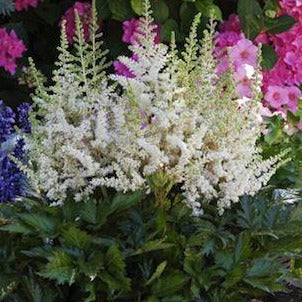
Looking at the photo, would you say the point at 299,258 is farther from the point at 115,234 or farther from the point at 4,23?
the point at 4,23

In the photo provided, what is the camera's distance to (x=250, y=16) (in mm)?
3461

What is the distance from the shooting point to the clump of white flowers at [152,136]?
2131mm

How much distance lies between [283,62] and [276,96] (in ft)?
0.58

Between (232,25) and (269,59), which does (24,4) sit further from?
(269,59)

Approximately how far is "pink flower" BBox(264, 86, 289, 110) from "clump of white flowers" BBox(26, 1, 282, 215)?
4.27ft

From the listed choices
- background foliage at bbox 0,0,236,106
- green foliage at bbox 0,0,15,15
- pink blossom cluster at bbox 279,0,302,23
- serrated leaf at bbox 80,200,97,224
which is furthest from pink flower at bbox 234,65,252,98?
green foliage at bbox 0,0,15,15

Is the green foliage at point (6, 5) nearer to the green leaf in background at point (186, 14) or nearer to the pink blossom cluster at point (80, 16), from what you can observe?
the pink blossom cluster at point (80, 16)

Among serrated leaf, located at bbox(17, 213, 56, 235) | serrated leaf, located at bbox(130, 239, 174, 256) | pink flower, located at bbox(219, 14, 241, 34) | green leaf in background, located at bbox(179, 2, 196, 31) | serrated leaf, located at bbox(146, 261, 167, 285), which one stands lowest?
serrated leaf, located at bbox(146, 261, 167, 285)

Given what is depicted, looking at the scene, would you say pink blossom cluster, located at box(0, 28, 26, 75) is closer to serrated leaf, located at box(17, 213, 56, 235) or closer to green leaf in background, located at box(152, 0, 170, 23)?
green leaf in background, located at box(152, 0, 170, 23)

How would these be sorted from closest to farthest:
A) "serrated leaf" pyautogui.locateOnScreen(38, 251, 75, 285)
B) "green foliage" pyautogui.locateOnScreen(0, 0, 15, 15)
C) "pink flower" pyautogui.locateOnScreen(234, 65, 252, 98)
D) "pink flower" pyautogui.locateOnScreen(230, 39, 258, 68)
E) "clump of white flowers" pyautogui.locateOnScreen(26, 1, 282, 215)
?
"serrated leaf" pyautogui.locateOnScreen(38, 251, 75, 285) < "clump of white flowers" pyautogui.locateOnScreen(26, 1, 282, 215) < "pink flower" pyautogui.locateOnScreen(234, 65, 252, 98) < "pink flower" pyautogui.locateOnScreen(230, 39, 258, 68) < "green foliage" pyautogui.locateOnScreen(0, 0, 15, 15)

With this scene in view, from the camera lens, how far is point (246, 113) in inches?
88.4

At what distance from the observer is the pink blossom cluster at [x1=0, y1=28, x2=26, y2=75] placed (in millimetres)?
3855

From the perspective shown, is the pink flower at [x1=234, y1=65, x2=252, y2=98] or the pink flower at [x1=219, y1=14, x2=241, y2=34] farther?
the pink flower at [x1=219, y1=14, x2=241, y2=34]

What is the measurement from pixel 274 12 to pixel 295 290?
5.29ft
